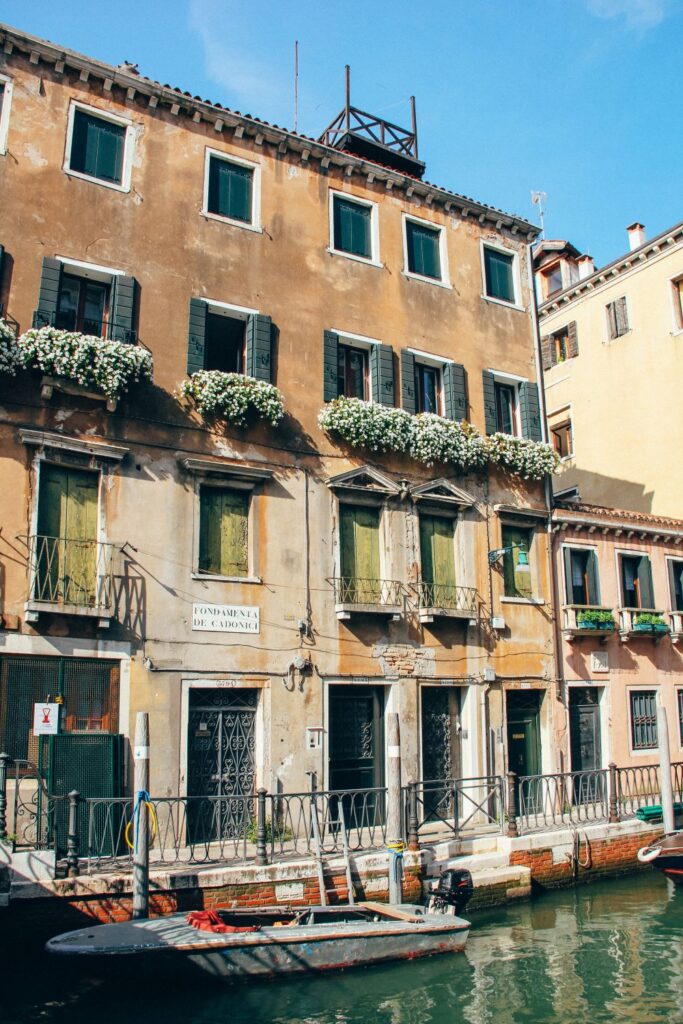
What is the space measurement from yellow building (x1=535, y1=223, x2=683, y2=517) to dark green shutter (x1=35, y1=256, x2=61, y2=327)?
14.6m

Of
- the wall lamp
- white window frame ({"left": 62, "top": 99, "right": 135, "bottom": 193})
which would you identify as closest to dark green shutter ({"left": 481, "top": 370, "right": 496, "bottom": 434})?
the wall lamp

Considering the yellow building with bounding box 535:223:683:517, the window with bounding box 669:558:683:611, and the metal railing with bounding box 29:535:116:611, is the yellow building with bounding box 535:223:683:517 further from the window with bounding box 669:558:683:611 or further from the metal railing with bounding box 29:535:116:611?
the metal railing with bounding box 29:535:116:611

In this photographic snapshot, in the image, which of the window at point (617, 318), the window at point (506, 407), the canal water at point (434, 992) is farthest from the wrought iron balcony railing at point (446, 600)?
the window at point (617, 318)

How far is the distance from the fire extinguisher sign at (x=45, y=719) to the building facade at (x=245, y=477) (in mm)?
182

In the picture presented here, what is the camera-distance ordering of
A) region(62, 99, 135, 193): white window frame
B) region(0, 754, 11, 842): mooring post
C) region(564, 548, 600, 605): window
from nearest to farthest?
1. region(0, 754, 11, 842): mooring post
2. region(62, 99, 135, 193): white window frame
3. region(564, 548, 600, 605): window

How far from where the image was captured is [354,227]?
17312 millimetres

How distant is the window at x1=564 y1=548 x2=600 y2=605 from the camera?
1850 cm

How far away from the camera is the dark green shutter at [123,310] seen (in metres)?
14.0

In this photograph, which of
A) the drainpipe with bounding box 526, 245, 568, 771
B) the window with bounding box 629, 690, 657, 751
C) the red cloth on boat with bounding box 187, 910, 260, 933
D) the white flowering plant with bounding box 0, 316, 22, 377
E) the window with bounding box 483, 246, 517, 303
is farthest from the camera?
the window with bounding box 483, 246, 517, 303

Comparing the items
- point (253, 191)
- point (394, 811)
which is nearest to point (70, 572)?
point (394, 811)

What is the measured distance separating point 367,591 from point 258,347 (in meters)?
4.62

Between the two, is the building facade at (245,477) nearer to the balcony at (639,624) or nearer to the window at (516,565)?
the window at (516,565)

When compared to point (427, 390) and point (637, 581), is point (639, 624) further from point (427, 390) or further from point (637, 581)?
point (427, 390)

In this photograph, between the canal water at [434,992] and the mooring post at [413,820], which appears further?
the mooring post at [413,820]
